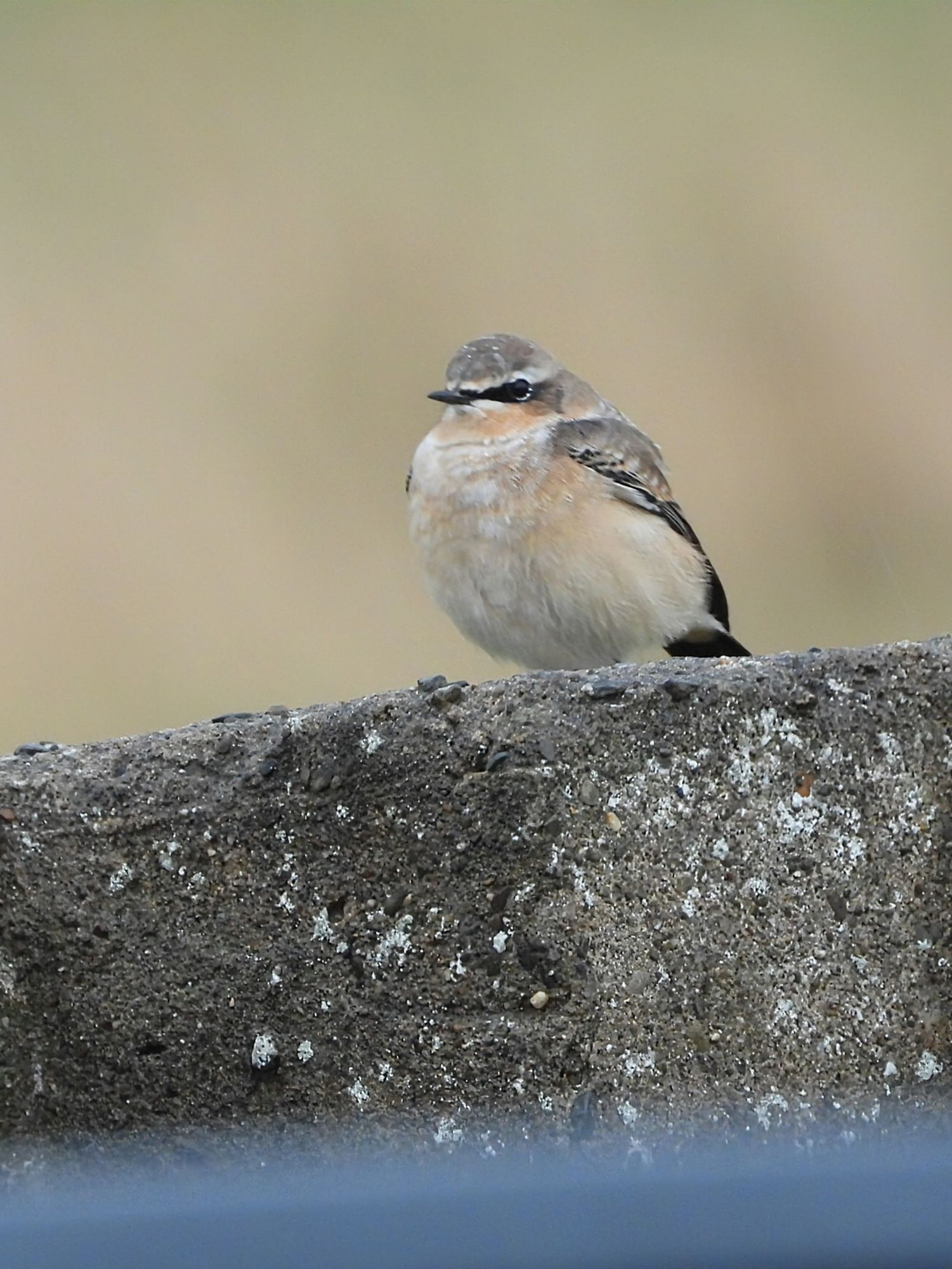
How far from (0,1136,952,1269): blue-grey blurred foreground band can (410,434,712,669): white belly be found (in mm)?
3353

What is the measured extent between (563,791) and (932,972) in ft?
1.64

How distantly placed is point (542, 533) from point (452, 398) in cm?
58

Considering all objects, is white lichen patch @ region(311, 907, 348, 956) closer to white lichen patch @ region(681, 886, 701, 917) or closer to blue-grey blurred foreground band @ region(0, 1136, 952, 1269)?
white lichen patch @ region(681, 886, 701, 917)

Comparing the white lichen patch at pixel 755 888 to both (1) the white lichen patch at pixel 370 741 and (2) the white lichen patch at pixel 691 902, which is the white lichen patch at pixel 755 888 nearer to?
(2) the white lichen patch at pixel 691 902

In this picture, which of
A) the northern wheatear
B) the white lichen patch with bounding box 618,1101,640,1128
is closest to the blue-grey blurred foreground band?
the white lichen patch with bounding box 618,1101,640,1128

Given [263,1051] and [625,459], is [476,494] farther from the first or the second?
[263,1051]

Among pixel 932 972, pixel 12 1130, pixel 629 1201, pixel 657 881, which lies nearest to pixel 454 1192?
pixel 629 1201

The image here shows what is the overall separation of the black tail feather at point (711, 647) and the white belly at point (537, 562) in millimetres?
212

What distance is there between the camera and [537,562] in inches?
167

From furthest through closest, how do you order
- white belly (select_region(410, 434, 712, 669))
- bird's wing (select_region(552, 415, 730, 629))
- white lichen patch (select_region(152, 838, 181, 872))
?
bird's wing (select_region(552, 415, 730, 629)) < white belly (select_region(410, 434, 712, 669)) < white lichen patch (select_region(152, 838, 181, 872))

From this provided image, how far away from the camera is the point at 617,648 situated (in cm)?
440

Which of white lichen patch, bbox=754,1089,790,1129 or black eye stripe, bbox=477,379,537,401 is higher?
black eye stripe, bbox=477,379,537,401

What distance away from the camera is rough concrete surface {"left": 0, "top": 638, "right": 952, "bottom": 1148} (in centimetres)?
201

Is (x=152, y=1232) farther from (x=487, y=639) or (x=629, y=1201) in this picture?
(x=487, y=639)
